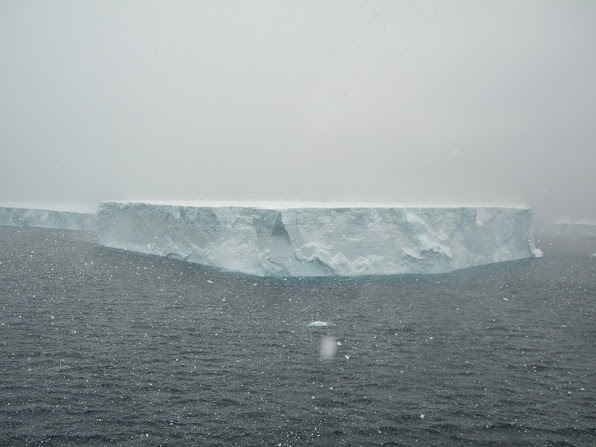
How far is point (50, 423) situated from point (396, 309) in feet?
16.3

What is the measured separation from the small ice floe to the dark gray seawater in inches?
3.2

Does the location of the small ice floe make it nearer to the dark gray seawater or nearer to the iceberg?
the dark gray seawater

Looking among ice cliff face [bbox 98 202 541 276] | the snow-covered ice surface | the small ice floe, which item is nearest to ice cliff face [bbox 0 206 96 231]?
the snow-covered ice surface

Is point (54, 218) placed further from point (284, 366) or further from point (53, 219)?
point (284, 366)

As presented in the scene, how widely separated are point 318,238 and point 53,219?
17.2m

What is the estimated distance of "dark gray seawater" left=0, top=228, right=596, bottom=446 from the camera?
284cm

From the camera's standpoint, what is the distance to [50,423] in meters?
2.77

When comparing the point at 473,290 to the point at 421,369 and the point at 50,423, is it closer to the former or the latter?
the point at 421,369

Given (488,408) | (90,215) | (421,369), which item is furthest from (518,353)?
(90,215)

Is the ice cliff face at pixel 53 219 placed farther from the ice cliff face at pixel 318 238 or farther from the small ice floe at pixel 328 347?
the small ice floe at pixel 328 347

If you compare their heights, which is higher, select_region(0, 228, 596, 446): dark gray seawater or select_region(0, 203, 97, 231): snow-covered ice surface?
select_region(0, 203, 97, 231): snow-covered ice surface

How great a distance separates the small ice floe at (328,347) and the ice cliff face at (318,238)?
4.12 m

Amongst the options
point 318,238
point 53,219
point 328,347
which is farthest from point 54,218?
A: point 328,347

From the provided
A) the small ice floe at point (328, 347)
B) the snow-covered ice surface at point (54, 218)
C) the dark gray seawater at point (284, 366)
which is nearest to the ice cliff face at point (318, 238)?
the dark gray seawater at point (284, 366)
